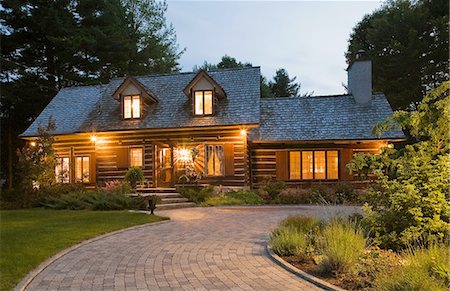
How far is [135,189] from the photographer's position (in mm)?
Answer: 19344

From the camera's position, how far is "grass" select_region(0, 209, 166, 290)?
6.58m

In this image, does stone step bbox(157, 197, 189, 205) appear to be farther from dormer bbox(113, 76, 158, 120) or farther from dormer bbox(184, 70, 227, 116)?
dormer bbox(113, 76, 158, 120)

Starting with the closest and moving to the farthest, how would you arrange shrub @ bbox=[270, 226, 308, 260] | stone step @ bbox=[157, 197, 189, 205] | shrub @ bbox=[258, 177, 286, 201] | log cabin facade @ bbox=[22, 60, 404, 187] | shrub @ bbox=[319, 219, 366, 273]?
shrub @ bbox=[319, 219, 366, 273] < shrub @ bbox=[270, 226, 308, 260] < stone step @ bbox=[157, 197, 189, 205] < shrub @ bbox=[258, 177, 286, 201] < log cabin facade @ bbox=[22, 60, 404, 187]

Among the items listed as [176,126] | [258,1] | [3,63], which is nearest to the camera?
[258,1]

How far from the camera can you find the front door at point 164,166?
21469 mm

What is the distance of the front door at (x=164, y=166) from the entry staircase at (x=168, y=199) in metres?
1.67

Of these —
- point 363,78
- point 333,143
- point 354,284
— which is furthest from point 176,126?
point 354,284

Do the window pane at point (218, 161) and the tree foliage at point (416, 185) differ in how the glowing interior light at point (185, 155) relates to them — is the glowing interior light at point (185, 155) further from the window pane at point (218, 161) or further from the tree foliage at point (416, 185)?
the tree foliage at point (416, 185)

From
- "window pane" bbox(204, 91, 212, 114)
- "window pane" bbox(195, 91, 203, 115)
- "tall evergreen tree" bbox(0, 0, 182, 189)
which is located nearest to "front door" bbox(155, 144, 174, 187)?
"window pane" bbox(195, 91, 203, 115)

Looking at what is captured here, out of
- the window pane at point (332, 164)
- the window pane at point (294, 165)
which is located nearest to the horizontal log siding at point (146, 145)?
the window pane at point (294, 165)

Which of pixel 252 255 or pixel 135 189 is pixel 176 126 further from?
pixel 252 255

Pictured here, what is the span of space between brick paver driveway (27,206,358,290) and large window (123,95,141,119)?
41.5 ft

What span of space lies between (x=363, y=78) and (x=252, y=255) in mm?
18511

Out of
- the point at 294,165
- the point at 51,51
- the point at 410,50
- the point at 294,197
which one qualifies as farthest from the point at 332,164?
the point at 51,51
